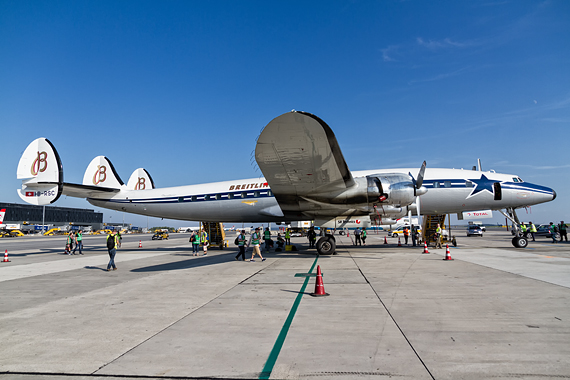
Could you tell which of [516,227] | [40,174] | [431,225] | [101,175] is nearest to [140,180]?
[101,175]

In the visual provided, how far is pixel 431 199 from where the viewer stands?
18.8 metres

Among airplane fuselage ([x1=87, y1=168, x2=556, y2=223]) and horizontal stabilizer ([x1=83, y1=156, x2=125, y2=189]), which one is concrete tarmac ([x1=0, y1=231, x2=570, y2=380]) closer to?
airplane fuselage ([x1=87, y1=168, x2=556, y2=223])

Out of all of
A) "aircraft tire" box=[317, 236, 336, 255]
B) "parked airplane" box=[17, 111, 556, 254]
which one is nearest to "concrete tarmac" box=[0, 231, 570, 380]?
"parked airplane" box=[17, 111, 556, 254]

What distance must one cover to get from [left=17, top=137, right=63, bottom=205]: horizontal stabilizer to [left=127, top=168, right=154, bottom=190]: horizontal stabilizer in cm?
647

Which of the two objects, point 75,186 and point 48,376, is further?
point 75,186

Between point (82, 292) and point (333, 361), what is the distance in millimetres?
8120

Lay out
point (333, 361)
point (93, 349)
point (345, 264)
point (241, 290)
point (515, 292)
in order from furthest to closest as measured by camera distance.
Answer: point (345, 264)
point (241, 290)
point (515, 292)
point (93, 349)
point (333, 361)

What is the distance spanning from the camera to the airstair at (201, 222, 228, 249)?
2517 centimetres

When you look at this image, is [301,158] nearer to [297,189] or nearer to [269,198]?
[297,189]

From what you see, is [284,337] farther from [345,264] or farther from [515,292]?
[345,264]

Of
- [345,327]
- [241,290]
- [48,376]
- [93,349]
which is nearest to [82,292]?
[241,290]

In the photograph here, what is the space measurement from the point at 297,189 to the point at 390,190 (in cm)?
432

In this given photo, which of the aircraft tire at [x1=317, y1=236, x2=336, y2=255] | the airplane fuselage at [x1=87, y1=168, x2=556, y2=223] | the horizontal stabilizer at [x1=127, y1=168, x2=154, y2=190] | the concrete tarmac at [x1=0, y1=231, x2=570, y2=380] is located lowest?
the concrete tarmac at [x1=0, y1=231, x2=570, y2=380]

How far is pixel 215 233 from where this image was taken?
25438 mm
